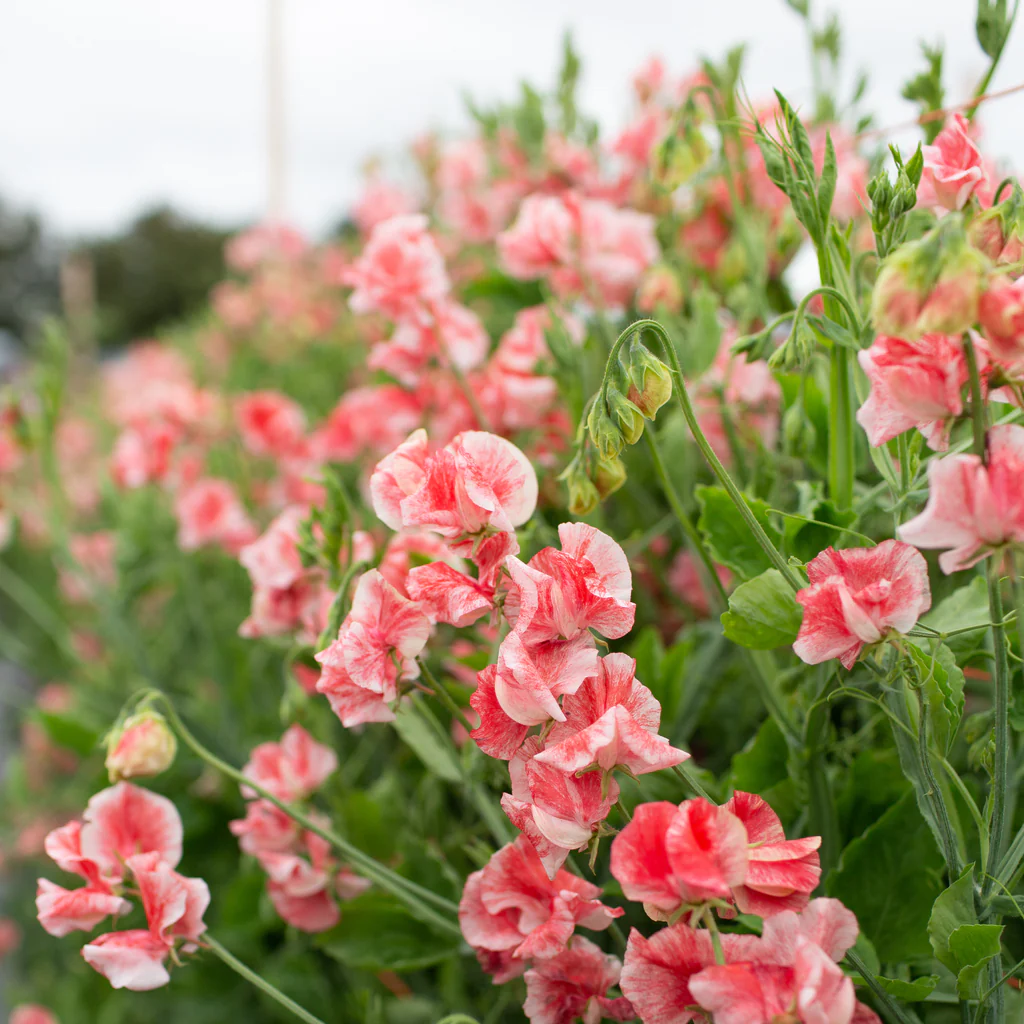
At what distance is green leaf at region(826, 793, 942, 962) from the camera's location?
0.52 m

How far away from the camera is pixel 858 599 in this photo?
40 centimetres

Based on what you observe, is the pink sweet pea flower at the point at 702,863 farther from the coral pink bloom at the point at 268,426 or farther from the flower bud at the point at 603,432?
the coral pink bloom at the point at 268,426

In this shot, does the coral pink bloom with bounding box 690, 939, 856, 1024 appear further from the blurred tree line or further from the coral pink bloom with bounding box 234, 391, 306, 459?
the blurred tree line

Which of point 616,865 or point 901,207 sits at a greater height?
point 901,207

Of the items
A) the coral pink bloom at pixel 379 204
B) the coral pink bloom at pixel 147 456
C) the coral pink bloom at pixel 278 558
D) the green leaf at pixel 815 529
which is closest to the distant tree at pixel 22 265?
the coral pink bloom at pixel 379 204

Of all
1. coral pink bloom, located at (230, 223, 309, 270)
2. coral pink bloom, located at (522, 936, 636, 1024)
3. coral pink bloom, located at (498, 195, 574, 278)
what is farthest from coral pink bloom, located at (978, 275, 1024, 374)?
coral pink bloom, located at (230, 223, 309, 270)

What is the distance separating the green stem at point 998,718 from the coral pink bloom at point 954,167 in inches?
7.4

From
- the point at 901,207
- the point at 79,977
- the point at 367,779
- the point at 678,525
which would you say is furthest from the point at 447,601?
the point at 79,977

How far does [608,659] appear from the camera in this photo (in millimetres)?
415

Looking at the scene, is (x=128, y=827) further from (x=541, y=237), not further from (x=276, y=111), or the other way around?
(x=276, y=111)

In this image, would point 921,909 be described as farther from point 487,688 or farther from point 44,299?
point 44,299

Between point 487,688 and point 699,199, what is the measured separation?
2.69ft

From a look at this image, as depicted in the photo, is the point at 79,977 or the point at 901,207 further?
the point at 79,977

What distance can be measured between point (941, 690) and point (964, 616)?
2.8 inches
